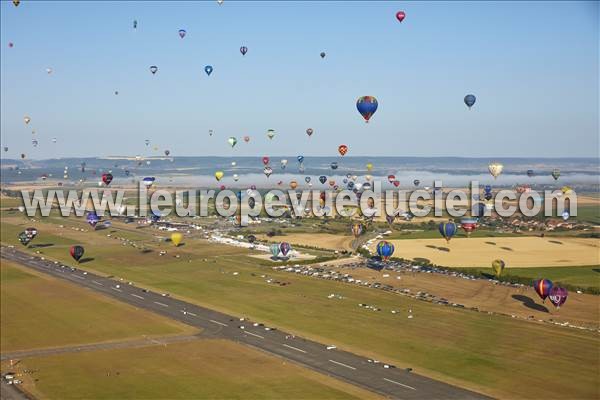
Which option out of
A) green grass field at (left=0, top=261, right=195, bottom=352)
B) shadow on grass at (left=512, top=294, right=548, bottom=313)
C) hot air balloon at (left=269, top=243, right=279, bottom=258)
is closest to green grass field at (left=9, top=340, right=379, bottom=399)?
green grass field at (left=0, top=261, right=195, bottom=352)

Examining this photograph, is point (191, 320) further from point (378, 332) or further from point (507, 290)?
point (507, 290)

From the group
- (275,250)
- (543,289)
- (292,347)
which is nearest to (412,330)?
(292,347)

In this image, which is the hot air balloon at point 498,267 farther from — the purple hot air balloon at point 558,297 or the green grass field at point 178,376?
the green grass field at point 178,376

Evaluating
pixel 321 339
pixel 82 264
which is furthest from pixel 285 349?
pixel 82 264

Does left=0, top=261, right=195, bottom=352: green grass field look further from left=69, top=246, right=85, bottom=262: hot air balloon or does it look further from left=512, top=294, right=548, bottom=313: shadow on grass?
left=512, top=294, right=548, bottom=313: shadow on grass

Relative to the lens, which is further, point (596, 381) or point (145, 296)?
point (145, 296)

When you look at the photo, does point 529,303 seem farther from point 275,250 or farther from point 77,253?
point 77,253
